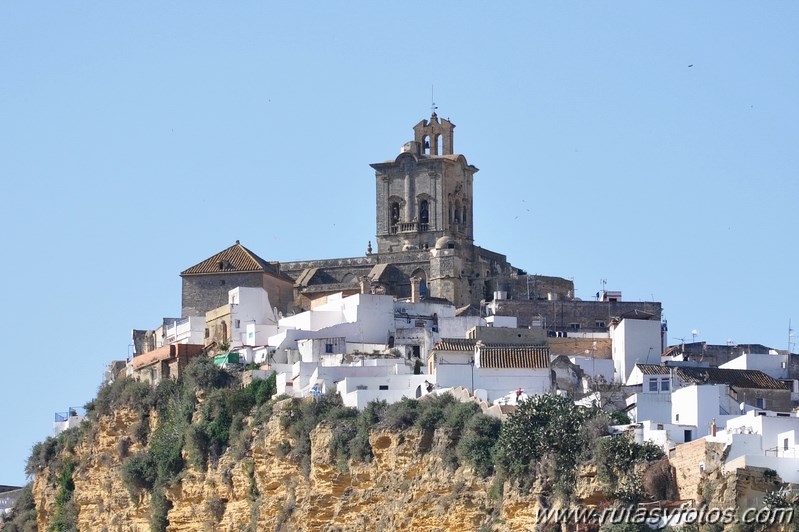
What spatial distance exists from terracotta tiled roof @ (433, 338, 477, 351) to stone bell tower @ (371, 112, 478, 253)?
534 inches

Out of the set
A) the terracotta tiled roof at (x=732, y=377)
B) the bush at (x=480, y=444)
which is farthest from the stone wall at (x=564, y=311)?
the bush at (x=480, y=444)

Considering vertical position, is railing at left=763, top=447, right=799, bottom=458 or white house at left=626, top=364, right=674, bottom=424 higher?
white house at left=626, top=364, right=674, bottom=424

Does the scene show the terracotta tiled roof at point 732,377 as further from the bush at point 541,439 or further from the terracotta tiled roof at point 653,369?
the bush at point 541,439

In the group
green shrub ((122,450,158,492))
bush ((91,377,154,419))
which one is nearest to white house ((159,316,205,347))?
bush ((91,377,154,419))

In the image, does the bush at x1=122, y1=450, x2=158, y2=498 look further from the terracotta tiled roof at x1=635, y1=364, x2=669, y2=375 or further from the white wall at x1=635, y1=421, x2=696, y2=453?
the white wall at x1=635, y1=421, x2=696, y2=453

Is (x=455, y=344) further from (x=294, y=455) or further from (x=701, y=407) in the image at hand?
(x=701, y=407)

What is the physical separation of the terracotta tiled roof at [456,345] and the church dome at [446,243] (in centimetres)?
1154

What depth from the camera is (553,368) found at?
62.0 metres

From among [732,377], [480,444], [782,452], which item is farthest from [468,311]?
[782,452]

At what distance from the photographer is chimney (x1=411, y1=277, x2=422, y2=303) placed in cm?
7161

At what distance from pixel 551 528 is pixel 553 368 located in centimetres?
1042

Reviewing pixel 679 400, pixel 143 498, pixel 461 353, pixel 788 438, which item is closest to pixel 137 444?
pixel 143 498

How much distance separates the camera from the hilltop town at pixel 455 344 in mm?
54219

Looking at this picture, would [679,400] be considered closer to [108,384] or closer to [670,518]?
[670,518]
